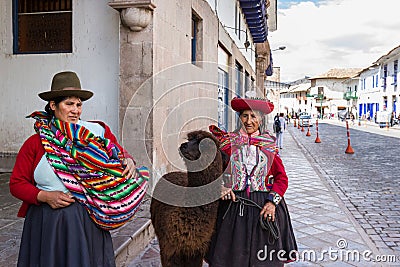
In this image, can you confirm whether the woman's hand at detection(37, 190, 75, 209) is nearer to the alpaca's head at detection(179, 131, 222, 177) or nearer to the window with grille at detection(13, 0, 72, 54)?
the alpaca's head at detection(179, 131, 222, 177)

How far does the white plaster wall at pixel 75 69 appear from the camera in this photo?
6336mm

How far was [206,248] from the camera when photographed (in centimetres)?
331

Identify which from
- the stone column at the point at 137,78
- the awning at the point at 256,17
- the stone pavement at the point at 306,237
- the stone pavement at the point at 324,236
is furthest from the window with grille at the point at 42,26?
the awning at the point at 256,17

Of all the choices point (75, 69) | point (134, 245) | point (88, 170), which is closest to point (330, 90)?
point (75, 69)

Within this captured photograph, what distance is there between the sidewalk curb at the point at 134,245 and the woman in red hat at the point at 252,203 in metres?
1.16

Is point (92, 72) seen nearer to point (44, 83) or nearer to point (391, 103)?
point (44, 83)

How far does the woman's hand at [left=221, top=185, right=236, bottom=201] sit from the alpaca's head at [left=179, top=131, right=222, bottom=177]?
0.20m

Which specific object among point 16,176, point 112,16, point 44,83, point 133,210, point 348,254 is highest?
point 112,16

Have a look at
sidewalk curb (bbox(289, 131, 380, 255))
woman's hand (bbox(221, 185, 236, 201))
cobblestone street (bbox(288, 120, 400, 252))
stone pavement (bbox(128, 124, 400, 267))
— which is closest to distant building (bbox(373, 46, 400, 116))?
cobblestone street (bbox(288, 120, 400, 252))

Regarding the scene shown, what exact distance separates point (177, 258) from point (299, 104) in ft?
294

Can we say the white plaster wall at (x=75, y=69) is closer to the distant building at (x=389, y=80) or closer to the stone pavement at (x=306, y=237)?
the stone pavement at (x=306, y=237)

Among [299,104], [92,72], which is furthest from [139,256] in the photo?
[299,104]

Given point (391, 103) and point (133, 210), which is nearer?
point (133, 210)

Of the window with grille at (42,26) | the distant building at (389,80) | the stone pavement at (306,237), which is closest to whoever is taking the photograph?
the stone pavement at (306,237)
